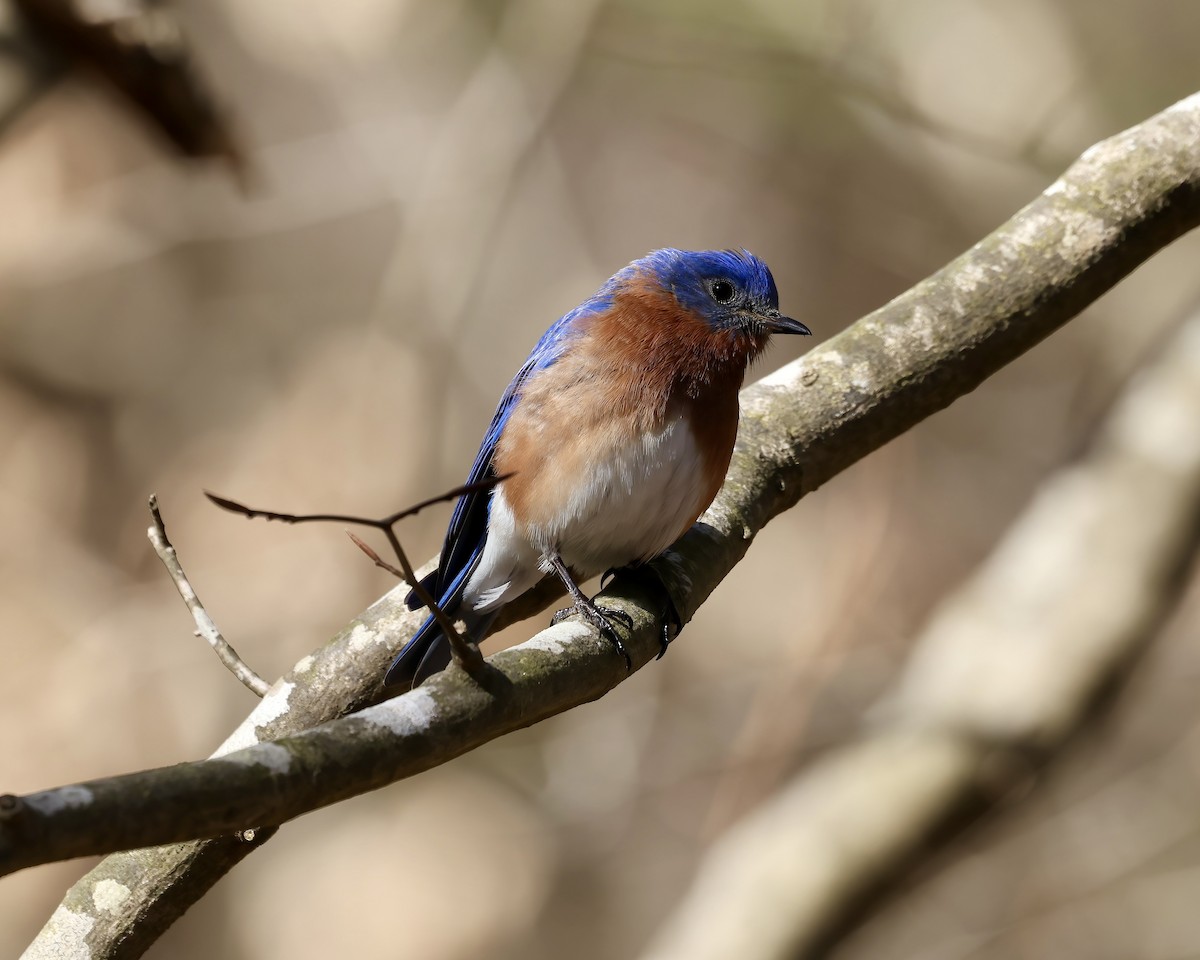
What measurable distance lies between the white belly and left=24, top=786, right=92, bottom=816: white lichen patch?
1.82 metres

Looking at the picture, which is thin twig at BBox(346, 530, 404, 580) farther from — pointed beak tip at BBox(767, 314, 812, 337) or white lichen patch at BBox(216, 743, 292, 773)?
pointed beak tip at BBox(767, 314, 812, 337)

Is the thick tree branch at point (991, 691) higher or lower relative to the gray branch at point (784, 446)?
lower

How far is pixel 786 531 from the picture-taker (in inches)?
308

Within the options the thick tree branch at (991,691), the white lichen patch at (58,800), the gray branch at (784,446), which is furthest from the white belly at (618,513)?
the thick tree branch at (991,691)

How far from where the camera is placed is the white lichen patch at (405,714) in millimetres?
1792

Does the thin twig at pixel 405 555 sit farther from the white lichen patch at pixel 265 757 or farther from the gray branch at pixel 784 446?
the white lichen patch at pixel 265 757

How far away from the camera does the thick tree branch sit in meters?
4.86

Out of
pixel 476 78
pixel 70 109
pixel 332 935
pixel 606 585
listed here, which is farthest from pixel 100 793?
pixel 70 109

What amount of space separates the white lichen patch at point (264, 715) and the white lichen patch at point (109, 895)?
355 millimetres

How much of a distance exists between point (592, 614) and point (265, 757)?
1.15 metres

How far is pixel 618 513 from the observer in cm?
309

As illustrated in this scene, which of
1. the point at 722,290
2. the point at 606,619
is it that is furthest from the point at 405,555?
the point at 722,290

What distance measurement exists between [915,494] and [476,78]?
3.85 metres

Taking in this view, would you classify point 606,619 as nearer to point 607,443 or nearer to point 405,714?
point 607,443
